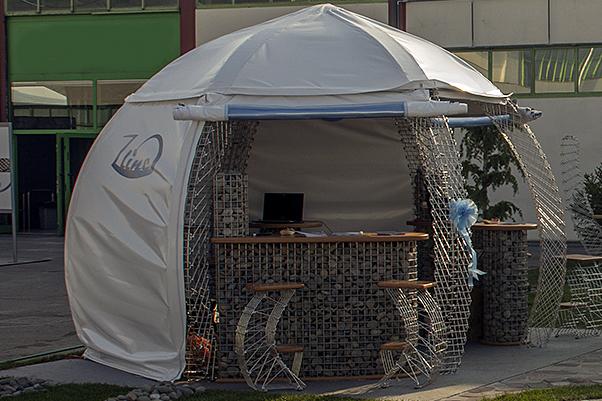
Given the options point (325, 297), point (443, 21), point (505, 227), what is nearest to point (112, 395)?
point (325, 297)

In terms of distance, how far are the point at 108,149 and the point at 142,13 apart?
52.5 ft

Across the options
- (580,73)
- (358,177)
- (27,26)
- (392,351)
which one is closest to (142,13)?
(27,26)

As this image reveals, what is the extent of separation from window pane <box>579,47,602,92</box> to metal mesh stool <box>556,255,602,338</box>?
9.20m

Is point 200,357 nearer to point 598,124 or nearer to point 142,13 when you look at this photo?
point 598,124

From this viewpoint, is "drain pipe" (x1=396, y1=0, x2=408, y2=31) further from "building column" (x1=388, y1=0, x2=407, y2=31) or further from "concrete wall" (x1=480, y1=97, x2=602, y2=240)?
"concrete wall" (x1=480, y1=97, x2=602, y2=240)

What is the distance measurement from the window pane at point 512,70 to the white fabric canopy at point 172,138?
13086mm

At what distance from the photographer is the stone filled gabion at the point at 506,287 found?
11.5 m

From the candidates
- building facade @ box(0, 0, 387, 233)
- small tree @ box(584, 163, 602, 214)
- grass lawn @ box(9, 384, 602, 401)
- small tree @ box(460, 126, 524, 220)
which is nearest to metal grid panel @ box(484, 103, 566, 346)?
grass lawn @ box(9, 384, 602, 401)

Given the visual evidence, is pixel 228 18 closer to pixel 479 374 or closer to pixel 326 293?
pixel 326 293

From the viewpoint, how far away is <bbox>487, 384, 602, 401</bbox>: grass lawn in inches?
344

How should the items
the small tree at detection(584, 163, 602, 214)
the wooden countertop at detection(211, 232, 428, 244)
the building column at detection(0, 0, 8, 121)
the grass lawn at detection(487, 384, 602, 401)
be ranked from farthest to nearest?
the building column at detection(0, 0, 8, 121)
the small tree at detection(584, 163, 602, 214)
the wooden countertop at detection(211, 232, 428, 244)
the grass lawn at detection(487, 384, 602, 401)

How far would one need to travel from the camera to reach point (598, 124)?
24.0 meters

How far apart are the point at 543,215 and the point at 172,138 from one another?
150 inches

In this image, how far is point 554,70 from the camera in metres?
24.2
